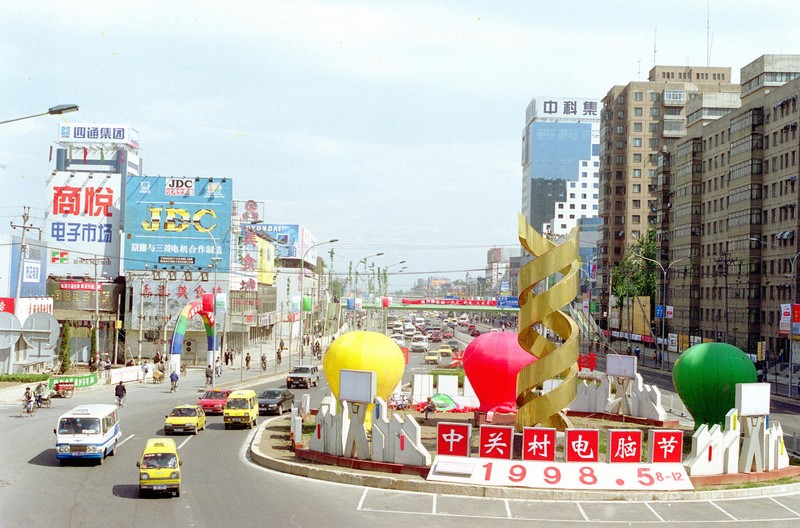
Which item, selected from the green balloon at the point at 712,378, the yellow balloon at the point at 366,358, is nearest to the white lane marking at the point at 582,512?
the yellow balloon at the point at 366,358

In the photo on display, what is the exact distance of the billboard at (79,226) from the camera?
10038 cm

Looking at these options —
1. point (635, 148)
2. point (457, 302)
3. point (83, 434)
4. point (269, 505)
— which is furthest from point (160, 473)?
point (635, 148)

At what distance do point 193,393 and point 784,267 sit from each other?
173ft

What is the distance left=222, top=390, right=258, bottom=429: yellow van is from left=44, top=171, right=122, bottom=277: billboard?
60.9 m

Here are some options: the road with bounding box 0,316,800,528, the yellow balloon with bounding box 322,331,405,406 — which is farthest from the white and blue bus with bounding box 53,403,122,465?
the yellow balloon with bounding box 322,331,405,406

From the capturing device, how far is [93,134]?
114 metres

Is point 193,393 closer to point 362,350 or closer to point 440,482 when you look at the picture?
point 362,350

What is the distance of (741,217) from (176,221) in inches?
2227

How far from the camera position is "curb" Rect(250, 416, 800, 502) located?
27.7 m

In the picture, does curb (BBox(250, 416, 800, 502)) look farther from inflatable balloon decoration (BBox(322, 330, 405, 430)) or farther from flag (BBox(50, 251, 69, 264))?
flag (BBox(50, 251, 69, 264))

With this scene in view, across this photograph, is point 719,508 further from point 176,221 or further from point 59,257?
point 59,257

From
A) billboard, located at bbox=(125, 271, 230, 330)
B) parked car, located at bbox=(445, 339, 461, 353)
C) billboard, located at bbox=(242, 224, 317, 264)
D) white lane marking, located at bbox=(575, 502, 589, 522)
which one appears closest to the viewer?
white lane marking, located at bbox=(575, 502, 589, 522)

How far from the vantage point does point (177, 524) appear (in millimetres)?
23453

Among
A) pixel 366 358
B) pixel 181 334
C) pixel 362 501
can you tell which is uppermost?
pixel 366 358
